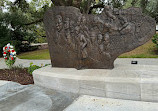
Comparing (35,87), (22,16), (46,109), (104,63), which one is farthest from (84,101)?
(22,16)

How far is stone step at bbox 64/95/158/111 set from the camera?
261 centimetres

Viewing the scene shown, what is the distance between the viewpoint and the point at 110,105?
280cm

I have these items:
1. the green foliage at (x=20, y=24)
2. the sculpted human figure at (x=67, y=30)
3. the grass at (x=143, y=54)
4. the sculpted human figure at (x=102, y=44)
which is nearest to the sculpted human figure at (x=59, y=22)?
the sculpted human figure at (x=67, y=30)

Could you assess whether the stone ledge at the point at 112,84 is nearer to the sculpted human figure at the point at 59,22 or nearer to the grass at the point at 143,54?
the sculpted human figure at the point at 59,22

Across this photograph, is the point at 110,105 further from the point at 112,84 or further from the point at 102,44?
the point at 102,44

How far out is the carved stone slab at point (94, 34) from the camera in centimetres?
351

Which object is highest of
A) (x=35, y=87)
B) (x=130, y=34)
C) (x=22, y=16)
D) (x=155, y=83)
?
(x=22, y=16)

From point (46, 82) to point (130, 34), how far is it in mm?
2793

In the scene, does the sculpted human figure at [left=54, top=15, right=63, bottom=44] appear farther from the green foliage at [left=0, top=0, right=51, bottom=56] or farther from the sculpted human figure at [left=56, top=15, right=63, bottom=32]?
the green foliage at [left=0, top=0, right=51, bottom=56]

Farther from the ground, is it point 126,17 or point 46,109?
point 126,17

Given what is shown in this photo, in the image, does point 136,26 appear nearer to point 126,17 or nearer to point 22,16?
point 126,17

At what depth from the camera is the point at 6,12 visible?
595 inches

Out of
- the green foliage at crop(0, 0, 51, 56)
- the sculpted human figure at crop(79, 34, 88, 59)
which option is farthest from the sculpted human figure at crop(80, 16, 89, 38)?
the green foliage at crop(0, 0, 51, 56)

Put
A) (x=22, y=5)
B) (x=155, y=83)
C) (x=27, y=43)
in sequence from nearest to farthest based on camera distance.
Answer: (x=155, y=83), (x=22, y=5), (x=27, y=43)
